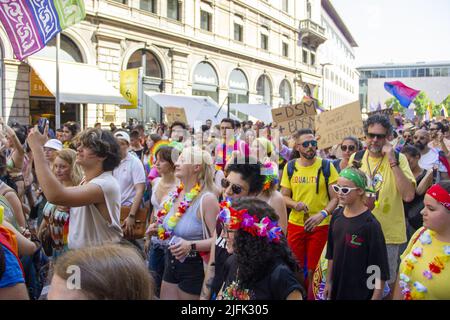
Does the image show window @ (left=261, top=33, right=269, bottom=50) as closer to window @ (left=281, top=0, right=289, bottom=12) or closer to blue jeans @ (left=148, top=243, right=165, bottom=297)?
window @ (left=281, top=0, right=289, bottom=12)

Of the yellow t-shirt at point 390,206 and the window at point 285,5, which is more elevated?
the window at point 285,5

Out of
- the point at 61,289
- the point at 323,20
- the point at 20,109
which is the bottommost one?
the point at 61,289

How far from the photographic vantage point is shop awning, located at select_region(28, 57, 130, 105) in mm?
15273

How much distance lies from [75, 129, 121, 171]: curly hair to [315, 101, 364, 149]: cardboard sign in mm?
4079

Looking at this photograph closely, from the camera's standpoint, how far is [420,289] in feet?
8.52

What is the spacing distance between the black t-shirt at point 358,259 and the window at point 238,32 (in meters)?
26.8

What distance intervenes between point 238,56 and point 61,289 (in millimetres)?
28035

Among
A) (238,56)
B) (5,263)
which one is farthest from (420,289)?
(238,56)

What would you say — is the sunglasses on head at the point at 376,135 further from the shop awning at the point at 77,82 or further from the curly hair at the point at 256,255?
the shop awning at the point at 77,82

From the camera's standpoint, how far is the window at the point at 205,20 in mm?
25383

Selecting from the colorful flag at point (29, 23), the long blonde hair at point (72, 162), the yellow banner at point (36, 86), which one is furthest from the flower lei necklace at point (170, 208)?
the yellow banner at point (36, 86)

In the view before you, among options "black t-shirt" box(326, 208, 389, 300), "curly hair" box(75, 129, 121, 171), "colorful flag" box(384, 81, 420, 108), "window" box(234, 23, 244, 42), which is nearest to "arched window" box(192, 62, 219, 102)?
"window" box(234, 23, 244, 42)

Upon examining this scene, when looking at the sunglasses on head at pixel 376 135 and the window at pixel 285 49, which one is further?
the window at pixel 285 49
